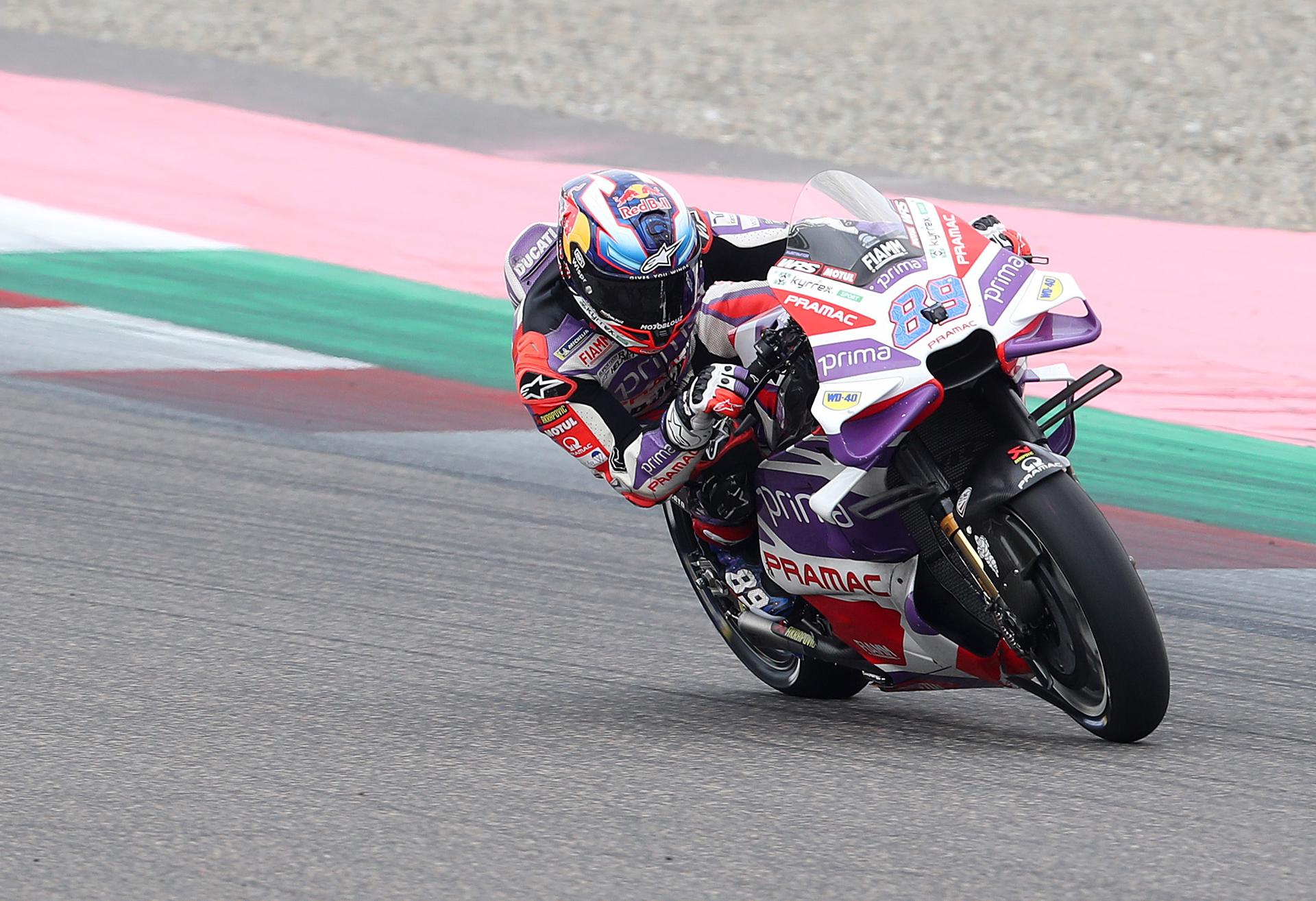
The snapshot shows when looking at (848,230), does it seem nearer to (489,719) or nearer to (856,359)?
(856,359)

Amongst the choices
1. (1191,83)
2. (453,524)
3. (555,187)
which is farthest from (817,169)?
(453,524)

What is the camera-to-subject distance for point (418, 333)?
32.1 ft

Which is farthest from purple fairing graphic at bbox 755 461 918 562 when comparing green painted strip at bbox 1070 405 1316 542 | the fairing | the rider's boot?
green painted strip at bbox 1070 405 1316 542

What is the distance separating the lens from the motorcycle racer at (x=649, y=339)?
456 cm

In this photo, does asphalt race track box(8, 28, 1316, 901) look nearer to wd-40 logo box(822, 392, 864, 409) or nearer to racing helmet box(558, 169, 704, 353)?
wd-40 logo box(822, 392, 864, 409)

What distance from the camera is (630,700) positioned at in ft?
16.5

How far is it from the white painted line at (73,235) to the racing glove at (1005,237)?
7488 mm

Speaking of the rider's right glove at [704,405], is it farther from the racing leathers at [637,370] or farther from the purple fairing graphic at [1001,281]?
the purple fairing graphic at [1001,281]

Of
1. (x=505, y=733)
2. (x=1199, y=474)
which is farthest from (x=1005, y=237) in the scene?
(x=1199, y=474)

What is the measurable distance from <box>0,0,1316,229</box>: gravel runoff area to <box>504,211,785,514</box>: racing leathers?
7.99 metres

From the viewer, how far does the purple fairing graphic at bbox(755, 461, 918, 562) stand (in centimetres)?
436

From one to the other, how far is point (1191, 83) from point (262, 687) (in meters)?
12.9

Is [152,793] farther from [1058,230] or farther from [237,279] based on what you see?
[1058,230]

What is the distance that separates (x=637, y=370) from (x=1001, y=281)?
1.25 m
